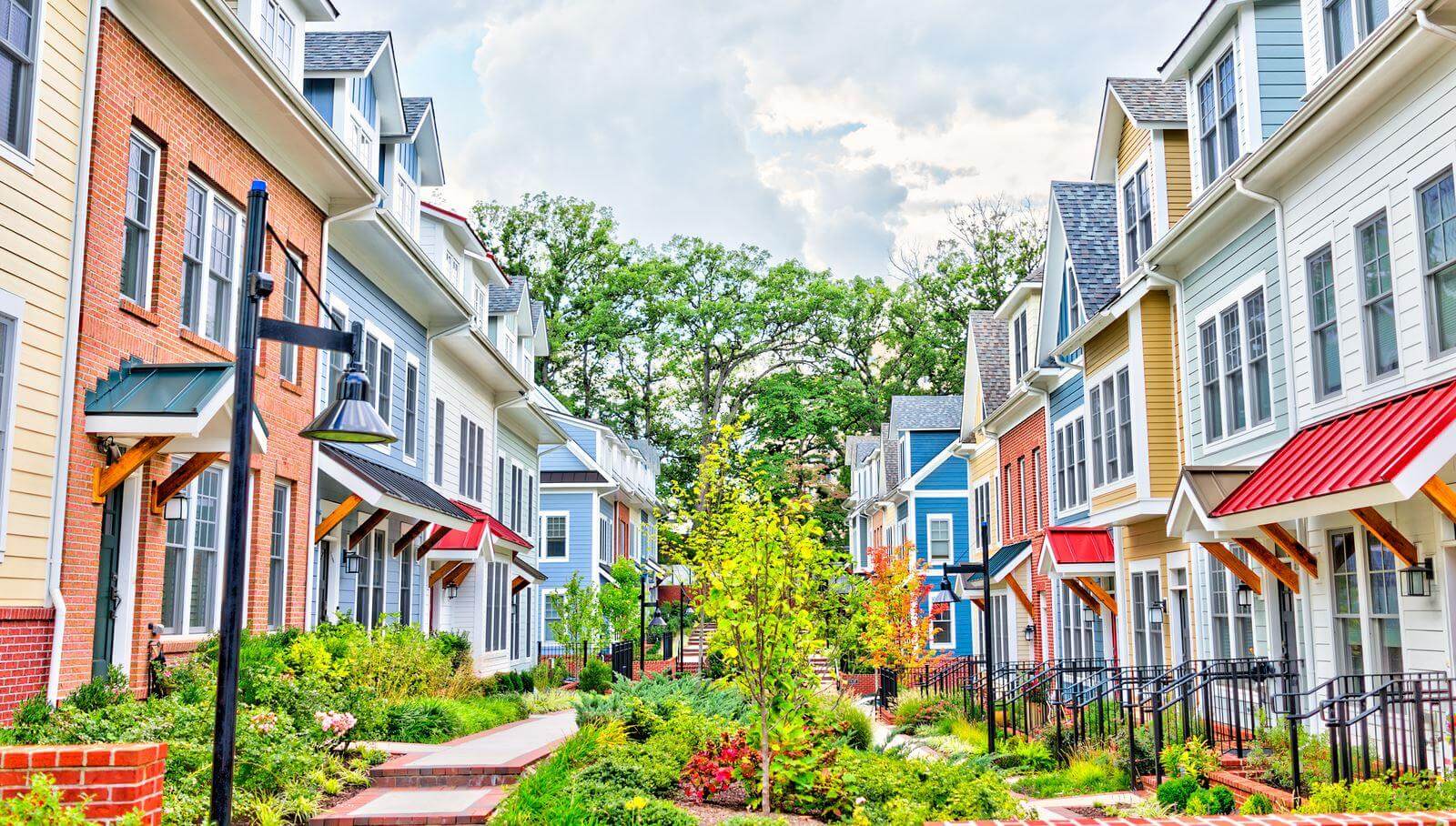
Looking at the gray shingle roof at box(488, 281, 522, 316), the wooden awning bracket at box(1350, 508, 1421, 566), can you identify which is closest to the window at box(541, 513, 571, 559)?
the gray shingle roof at box(488, 281, 522, 316)

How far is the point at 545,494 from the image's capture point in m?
42.0

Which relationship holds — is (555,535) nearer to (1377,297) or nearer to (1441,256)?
(1377,297)

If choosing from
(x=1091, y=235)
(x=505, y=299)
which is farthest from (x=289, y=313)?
(x=505, y=299)

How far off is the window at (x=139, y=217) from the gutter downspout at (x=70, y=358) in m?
0.94

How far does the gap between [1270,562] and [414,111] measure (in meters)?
15.7

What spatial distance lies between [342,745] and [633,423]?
45.9 metres

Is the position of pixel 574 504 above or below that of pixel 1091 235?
below

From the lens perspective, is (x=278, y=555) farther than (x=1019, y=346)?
No

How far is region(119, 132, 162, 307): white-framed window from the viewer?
1109 cm

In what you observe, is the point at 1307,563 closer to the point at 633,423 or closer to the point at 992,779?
the point at 992,779

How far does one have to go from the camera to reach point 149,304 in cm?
1137

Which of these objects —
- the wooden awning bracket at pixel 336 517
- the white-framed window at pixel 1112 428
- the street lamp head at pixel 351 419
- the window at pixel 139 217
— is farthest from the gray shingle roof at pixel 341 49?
the white-framed window at pixel 1112 428

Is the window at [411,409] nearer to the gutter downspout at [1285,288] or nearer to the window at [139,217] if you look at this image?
the window at [139,217]

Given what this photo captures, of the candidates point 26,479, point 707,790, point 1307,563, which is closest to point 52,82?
point 26,479
